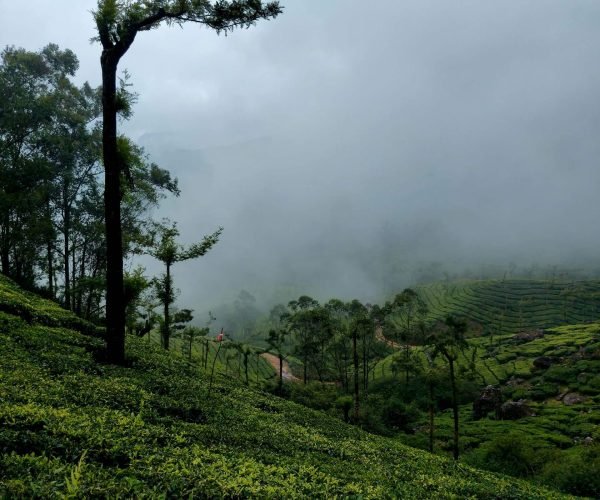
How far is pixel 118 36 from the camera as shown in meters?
13.6

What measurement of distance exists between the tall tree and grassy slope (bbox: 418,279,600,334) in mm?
139937

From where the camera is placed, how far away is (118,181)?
14.3 m

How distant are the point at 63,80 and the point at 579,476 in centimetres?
5262

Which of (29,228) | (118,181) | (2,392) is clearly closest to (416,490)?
(2,392)

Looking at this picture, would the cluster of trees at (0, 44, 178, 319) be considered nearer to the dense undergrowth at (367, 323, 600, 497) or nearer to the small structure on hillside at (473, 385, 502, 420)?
the dense undergrowth at (367, 323, 600, 497)

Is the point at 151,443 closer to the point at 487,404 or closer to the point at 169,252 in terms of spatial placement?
the point at 169,252

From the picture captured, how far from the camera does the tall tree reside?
1353 centimetres

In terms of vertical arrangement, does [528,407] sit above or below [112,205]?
below

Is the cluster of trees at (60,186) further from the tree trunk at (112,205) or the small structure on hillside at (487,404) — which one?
the small structure on hillside at (487,404)

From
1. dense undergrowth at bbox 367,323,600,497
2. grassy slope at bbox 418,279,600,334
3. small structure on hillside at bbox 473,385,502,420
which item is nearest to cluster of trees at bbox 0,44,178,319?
dense undergrowth at bbox 367,323,600,497

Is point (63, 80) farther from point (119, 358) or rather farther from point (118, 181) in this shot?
point (119, 358)

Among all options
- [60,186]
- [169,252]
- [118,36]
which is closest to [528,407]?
[169,252]

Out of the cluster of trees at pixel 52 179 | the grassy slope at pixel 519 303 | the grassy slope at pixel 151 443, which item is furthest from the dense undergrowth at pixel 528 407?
the cluster of trees at pixel 52 179

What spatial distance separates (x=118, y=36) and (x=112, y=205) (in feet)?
18.6
